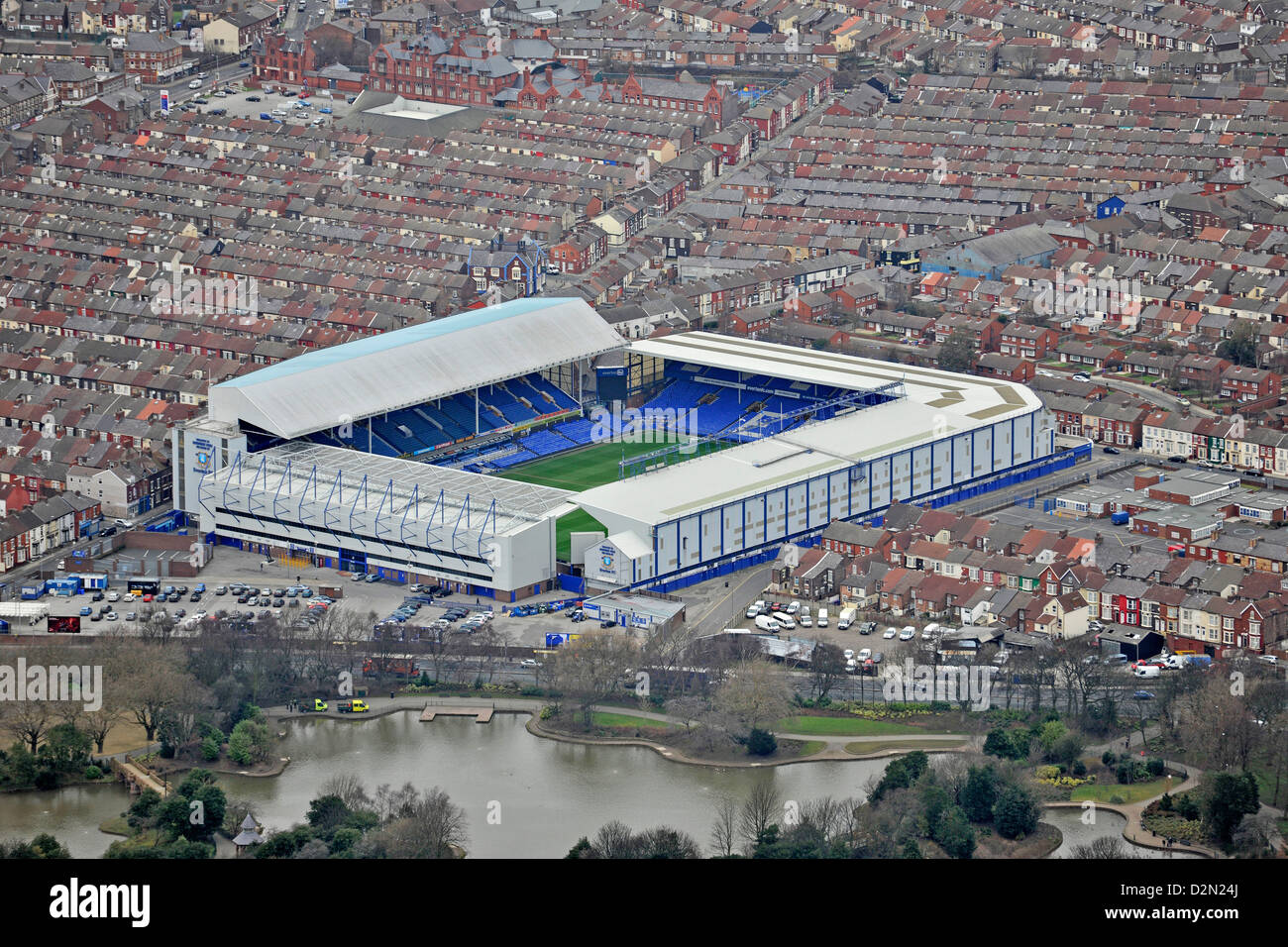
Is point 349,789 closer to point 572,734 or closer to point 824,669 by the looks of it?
point 572,734

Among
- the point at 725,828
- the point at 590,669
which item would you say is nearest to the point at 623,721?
the point at 590,669

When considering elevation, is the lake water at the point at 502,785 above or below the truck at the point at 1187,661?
below

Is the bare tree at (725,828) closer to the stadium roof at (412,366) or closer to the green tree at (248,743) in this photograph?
the green tree at (248,743)

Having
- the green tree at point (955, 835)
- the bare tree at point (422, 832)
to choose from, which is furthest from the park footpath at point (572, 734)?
the bare tree at point (422, 832)

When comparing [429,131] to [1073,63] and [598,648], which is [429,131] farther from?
[598,648]

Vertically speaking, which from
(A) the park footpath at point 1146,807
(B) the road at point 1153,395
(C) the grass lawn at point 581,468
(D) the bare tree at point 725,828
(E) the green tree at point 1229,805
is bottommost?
(D) the bare tree at point 725,828

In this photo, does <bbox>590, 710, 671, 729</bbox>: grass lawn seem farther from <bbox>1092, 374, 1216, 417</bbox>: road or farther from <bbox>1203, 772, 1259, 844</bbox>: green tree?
<bbox>1092, 374, 1216, 417</bbox>: road

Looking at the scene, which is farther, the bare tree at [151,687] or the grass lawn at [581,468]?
the grass lawn at [581,468]

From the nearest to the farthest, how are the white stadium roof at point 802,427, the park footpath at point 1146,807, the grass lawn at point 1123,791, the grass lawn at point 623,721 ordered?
1. the park footpath at point 1146,807
2. the grass lawn at point 1123,791
3. the grass lawn at point 623,721
4. the white stadium roof at point 802,427
